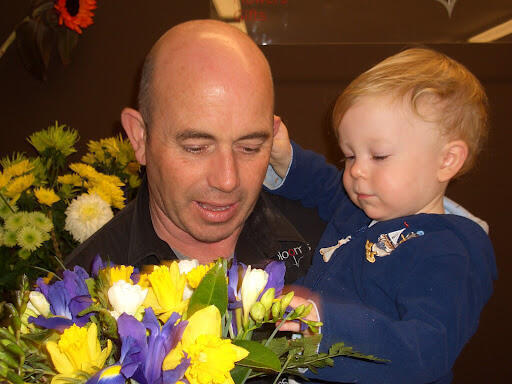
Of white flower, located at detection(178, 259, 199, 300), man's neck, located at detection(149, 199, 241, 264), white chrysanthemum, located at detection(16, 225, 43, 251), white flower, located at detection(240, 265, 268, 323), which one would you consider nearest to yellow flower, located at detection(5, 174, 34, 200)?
white chrysanthemum, located at detection(16, 225, 43, 251)

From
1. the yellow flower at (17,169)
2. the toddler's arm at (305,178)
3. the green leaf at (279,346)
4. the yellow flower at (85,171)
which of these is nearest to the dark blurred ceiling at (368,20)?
the toddler's arm at (305,178)

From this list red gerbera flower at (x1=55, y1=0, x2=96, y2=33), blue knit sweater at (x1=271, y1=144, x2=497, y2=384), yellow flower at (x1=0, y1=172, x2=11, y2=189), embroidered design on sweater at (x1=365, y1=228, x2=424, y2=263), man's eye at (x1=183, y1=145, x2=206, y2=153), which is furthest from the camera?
red gerbera flower at (x1=55, y1=0, x2=96, y2=33)

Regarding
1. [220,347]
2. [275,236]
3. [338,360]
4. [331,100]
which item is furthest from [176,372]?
[331,100]

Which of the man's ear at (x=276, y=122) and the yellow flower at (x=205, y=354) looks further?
the man's ear at (x=276, y=122)

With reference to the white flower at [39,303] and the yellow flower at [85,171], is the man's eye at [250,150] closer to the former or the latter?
the yellow flower at [85,171]

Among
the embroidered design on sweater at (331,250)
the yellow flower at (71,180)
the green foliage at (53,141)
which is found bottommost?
the embroidered design on sweater at (331,250)

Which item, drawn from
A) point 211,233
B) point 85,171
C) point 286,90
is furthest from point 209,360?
point 286,90

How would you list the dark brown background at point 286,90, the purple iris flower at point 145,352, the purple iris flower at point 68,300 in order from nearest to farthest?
the purple iris flower at point 145,352
the purple iris flower at point 68,300
the dark brown background at point 286,90

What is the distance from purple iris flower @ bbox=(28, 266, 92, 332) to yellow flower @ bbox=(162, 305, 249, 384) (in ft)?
0.51

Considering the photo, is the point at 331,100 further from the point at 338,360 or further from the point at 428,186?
the point at 338,360

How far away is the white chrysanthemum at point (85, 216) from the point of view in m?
1.44

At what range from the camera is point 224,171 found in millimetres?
1168

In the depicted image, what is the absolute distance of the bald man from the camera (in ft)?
3.85

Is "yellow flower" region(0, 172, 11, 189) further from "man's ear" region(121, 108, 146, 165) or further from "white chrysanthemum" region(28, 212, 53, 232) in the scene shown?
"man's ear" region(121, 108, 146, 165)
